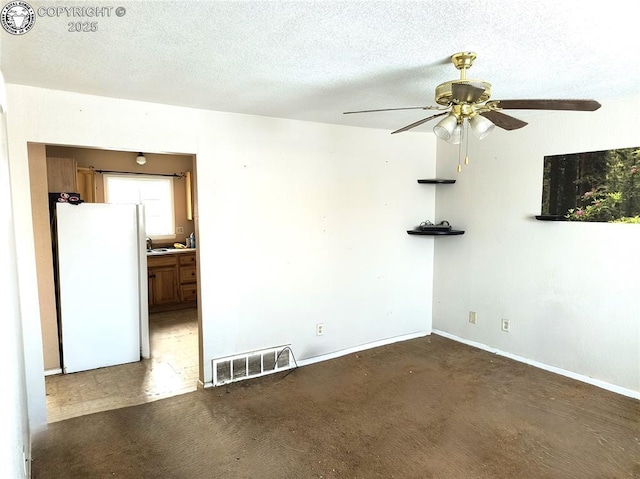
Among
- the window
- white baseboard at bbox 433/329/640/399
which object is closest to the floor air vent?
white baseboard at bbox 433/329/640/399

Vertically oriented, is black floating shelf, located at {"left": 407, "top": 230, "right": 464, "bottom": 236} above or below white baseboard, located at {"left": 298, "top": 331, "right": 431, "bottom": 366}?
above

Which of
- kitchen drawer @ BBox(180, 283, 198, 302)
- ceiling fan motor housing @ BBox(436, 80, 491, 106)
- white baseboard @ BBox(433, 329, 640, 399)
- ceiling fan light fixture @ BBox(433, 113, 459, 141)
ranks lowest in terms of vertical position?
white baseboard @ BBox(433, 329, 640, 399)

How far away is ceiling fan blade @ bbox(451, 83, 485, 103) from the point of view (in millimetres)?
1705

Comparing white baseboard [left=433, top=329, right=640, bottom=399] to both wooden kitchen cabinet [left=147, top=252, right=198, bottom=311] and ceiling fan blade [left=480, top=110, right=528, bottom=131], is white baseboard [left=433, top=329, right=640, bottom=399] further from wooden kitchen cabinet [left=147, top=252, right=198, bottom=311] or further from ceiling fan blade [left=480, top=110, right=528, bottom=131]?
wooden kitchen cabinet [left=147, top=252, right=198, bottom=311]

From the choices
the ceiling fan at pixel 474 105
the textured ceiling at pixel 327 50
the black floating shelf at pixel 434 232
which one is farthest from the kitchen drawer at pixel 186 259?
the ceiling fan at pixel 474 105

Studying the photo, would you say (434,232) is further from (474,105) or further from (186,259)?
(186,259)

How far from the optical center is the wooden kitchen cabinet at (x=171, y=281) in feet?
17.3

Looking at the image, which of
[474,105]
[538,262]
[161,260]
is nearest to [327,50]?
[474,105]

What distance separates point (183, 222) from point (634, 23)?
5.64 m

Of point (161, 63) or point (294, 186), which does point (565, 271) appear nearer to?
point (294, 186)

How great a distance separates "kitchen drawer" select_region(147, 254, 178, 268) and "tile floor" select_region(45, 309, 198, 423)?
1291 millimetres

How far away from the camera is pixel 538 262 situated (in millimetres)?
3477

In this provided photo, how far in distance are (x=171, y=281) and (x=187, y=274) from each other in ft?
0.77

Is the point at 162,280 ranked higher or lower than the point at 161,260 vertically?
lower
